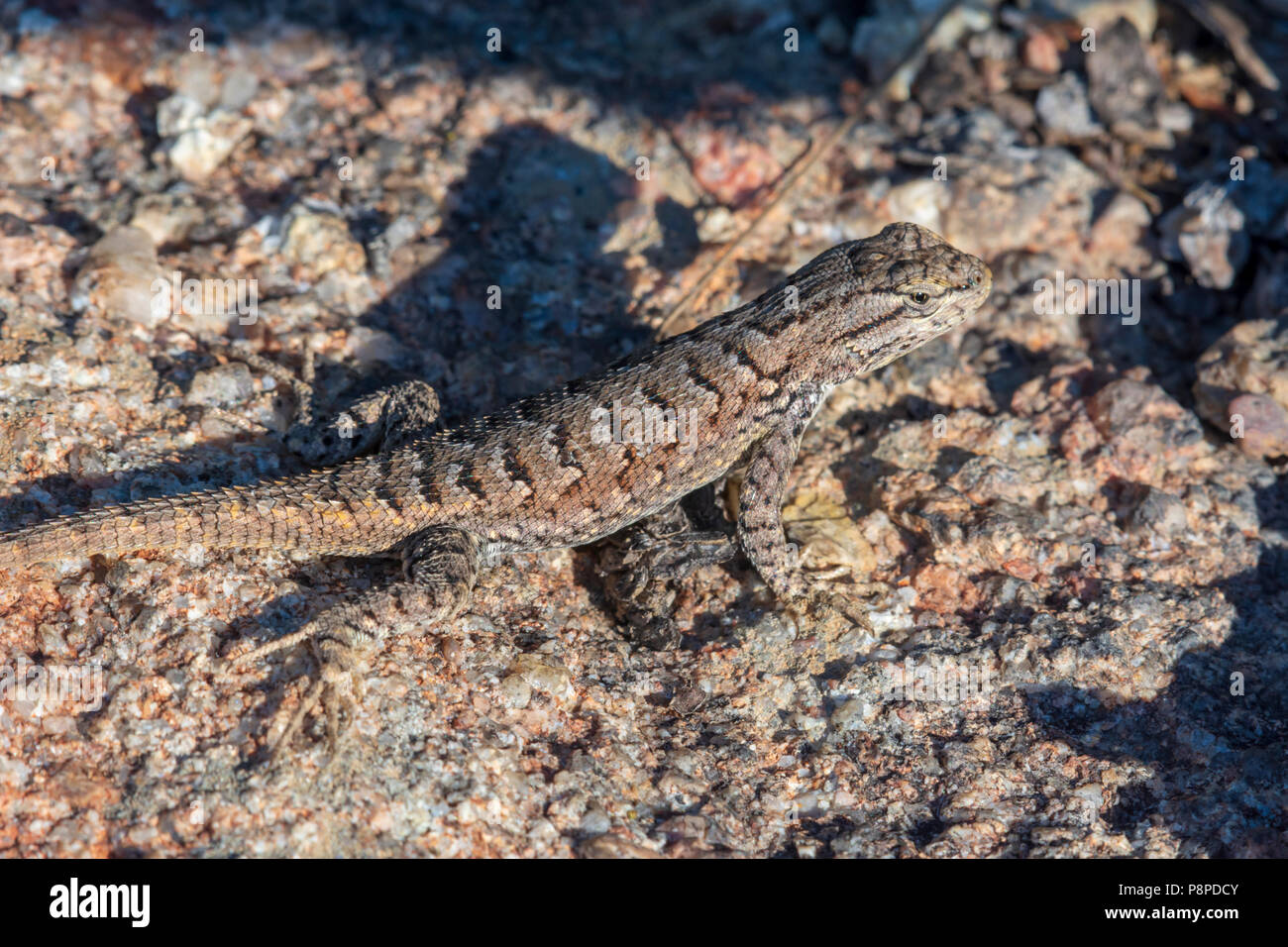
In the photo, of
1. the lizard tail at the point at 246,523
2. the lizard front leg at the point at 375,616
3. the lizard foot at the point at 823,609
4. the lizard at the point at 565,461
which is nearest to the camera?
the lizard front leg at the point at 375,616

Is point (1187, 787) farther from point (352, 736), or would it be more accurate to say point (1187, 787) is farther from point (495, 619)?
point (352, 736)

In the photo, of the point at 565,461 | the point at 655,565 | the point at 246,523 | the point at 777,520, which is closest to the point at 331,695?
the point at 246,523

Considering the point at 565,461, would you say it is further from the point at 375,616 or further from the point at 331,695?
the point at 331,695

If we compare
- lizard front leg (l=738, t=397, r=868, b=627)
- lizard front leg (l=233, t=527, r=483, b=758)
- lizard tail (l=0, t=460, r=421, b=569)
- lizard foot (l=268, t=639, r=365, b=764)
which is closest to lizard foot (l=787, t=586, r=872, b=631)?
lizard front leg (l=738, t=397, r=868, b=627)

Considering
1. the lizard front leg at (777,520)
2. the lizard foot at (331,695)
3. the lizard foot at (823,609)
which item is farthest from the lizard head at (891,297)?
the lizard foot at (331,695)

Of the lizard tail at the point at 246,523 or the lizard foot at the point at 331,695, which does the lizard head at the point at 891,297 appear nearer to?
the lizard tail at the point at 246,523
